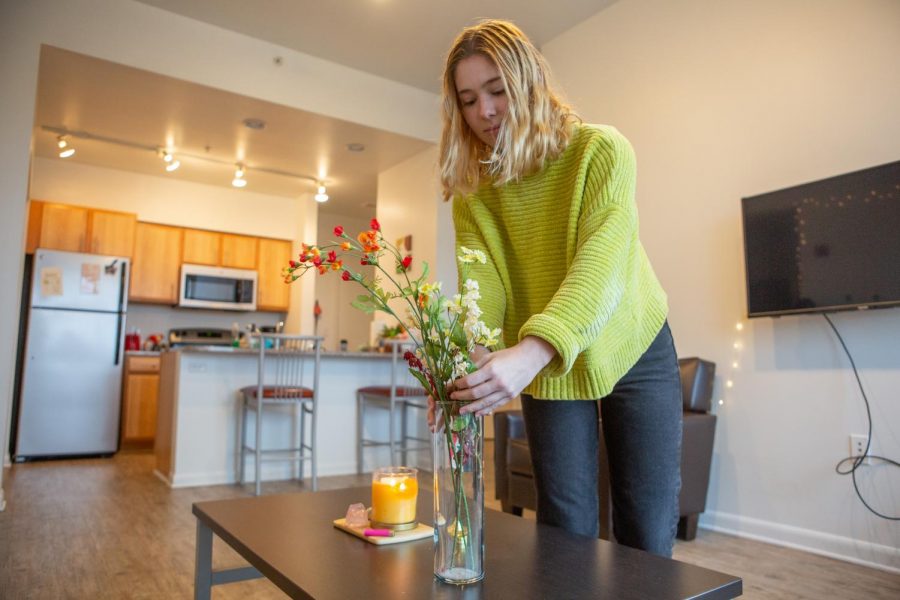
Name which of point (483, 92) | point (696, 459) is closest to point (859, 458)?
point (696, 459)

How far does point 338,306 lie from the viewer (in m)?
7.41

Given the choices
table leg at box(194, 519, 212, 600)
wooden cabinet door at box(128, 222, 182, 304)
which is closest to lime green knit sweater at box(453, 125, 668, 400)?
table leg at box(194, 519, 212, 600)

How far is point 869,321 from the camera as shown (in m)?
2.44

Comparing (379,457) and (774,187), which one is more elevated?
(774,187)

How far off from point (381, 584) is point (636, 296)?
2.05 feet

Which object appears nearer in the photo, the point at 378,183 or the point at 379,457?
the point at 379,457

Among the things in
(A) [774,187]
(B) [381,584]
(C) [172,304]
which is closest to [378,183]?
(C) [172,304]

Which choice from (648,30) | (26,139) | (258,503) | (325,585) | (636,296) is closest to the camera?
(325,585)

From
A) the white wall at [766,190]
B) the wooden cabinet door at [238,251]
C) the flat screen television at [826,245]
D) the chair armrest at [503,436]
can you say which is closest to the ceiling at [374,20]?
the white wall at [766,190]

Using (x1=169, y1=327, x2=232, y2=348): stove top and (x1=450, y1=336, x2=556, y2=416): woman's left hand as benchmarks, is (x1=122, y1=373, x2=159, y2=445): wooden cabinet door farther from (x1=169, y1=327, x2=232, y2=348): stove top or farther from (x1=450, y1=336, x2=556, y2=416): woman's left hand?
(x1=450, y1=336, x2=556, y2=416): woman's left hand

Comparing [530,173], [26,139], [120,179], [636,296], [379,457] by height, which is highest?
[120,179]

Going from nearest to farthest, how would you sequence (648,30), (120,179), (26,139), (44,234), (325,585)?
(325,585) → (26,139) → (648,30) → (44,234) → (120,179)

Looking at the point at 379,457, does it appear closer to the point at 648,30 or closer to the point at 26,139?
the point at 26,139

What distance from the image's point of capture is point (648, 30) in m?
3.48
